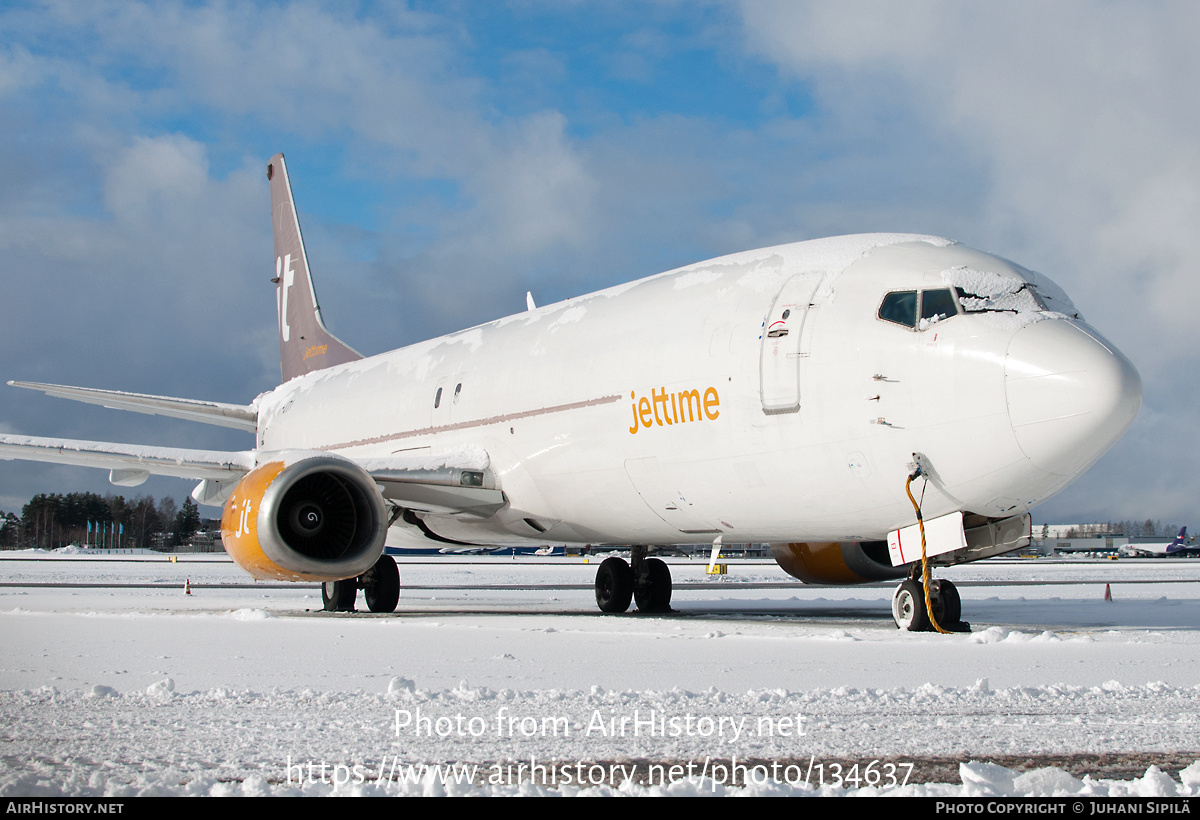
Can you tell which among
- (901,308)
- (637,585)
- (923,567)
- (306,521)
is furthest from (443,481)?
(901,308)

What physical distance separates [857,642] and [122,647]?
20.3 feet

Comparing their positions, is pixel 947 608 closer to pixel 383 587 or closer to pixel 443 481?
pixel 443 481

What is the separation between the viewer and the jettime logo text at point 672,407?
33.7 feet

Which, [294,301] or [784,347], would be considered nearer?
[784,347]

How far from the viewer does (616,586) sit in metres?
14.4

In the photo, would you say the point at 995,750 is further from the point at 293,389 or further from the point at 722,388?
the point at 293,389

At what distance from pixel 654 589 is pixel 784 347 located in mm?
5646

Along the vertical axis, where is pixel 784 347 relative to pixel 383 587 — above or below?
above

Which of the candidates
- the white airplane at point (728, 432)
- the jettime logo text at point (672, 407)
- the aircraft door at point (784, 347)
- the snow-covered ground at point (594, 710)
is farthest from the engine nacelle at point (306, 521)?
A: the aircraft door at point (784, 347)

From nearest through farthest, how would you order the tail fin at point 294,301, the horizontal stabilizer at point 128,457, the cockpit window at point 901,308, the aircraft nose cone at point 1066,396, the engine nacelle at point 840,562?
the aircraft nose cone at point 1066,396
the cockpit window at point 901,308
the engine nacelle at point 840,562
the horizontal stabilizer at point 128,457
the tail fin at point 294,301

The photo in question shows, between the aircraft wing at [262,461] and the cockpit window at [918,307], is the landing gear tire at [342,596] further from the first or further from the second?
the cockpit window at [918,307]

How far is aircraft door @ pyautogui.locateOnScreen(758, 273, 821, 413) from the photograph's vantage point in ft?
31.6

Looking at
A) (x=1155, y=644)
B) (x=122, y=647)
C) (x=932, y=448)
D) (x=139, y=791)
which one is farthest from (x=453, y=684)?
(x=1155, y=644)

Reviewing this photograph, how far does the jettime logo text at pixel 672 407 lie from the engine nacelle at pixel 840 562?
279cm
